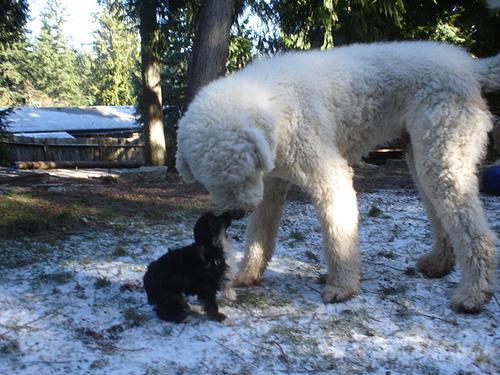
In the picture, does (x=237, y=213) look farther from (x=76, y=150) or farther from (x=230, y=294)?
(x=76, y=150)

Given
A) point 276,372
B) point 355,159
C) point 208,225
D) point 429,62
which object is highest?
point 429,62

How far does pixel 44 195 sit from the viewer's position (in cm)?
667

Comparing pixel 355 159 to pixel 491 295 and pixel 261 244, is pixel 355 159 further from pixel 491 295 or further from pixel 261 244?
pixel 491 295

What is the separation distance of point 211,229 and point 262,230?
2.47ft

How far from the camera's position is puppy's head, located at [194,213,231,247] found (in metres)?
3.14

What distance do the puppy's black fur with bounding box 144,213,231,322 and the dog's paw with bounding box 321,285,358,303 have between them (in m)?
0.76

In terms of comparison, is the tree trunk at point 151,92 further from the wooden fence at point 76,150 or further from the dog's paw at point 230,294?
the dog's paw at point 230,294

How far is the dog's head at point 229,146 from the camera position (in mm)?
2904

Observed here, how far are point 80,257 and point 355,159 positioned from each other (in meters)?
2.50

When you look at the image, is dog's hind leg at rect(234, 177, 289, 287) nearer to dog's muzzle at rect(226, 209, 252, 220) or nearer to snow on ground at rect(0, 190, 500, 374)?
snow on ground at rect(0, 190, 500, 374)

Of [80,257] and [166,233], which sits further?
[166,233]

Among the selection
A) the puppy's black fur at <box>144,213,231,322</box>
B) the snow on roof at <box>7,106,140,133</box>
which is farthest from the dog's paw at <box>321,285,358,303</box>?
the snow on roof at <box>7,106,140,133</box>

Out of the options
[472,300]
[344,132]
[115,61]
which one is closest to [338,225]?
[344,132]

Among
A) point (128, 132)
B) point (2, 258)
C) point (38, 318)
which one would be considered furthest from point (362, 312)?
point (128, 132)
